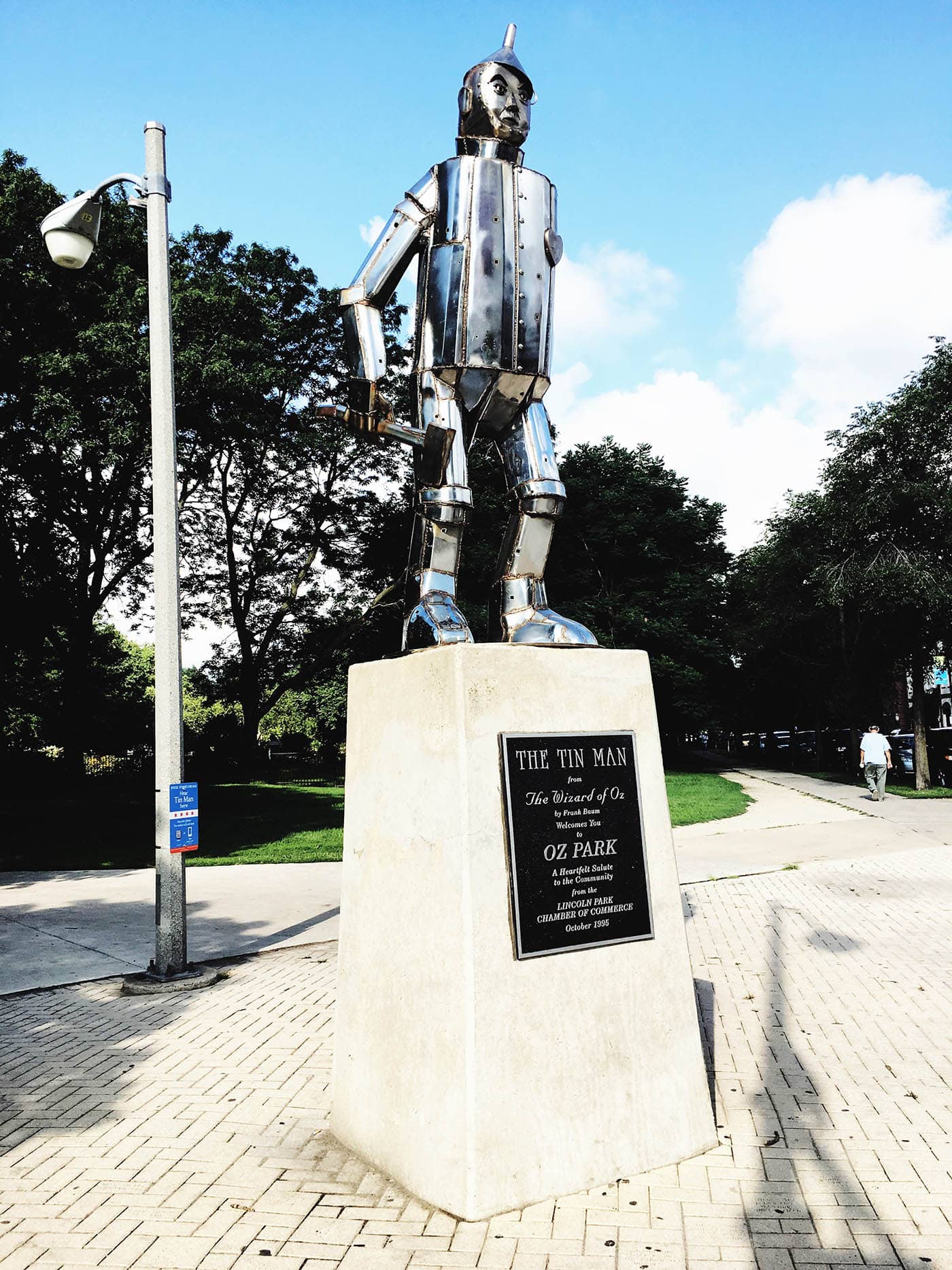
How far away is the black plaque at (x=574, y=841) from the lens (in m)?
3.77

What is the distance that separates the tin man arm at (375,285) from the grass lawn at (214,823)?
32.6ft

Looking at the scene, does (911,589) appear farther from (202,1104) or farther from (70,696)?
(202,1104)

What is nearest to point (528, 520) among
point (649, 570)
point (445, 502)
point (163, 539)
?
point (445, 502)

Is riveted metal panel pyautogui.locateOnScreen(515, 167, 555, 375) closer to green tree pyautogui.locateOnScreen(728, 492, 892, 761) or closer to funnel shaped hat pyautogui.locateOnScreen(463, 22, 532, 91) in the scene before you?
funnel shaped hat pyautogui.locateOnScreen(463, 22, 532, 91)

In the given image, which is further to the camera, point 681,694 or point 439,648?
point 681,694

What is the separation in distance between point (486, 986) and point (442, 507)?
2272mm

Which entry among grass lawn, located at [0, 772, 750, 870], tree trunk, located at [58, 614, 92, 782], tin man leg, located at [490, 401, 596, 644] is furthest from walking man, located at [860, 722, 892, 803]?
tin man leg, located at [490, 401, 596, 644]

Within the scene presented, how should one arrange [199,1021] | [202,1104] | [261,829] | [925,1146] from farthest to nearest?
1. [261,829]
2. [199,1021]
3. [202,1104]
4. [925,1146]

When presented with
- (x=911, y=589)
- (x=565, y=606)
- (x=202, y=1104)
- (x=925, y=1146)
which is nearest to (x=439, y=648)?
(x=202, y=1104)

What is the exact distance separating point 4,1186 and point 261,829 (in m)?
13.9

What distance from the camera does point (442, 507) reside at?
15.5ft

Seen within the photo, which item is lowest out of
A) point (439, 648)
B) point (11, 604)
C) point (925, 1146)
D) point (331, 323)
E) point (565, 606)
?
point (925, 1146)

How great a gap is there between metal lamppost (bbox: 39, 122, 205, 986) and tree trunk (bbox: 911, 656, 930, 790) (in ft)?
63.5

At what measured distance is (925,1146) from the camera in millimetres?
3955
